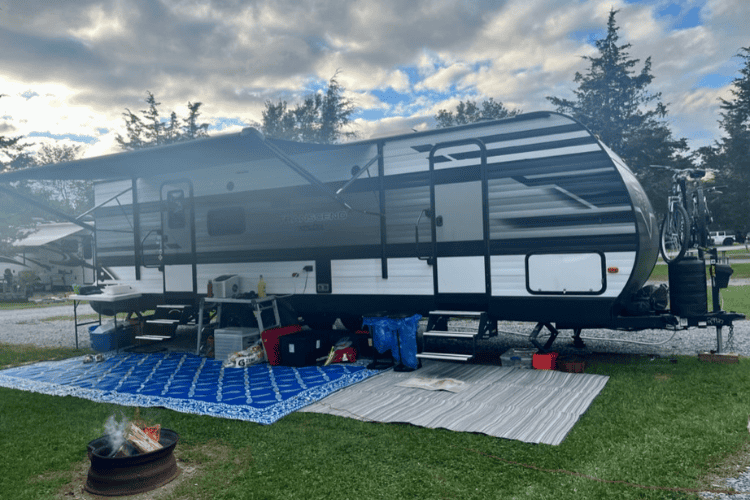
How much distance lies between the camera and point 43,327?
43.9 feet

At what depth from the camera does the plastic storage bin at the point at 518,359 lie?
7.10 metres

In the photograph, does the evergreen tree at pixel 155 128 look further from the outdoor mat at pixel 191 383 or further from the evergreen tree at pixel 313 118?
the outdoor mat at pixel 191 383

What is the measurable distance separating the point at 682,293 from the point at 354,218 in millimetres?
4311

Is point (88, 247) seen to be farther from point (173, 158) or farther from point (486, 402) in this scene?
point (486, 402)

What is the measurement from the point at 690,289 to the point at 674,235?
757mm

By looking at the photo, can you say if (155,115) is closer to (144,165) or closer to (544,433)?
(144,165)

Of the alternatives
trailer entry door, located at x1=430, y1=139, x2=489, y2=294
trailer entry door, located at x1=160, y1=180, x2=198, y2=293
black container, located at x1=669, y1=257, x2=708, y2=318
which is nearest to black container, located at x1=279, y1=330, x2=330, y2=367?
trailer entry door, located at x1=430, y1=139, x2=489, y2=294

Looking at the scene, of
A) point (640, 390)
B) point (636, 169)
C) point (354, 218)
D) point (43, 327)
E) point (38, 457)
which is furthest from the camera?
point (636, 169)

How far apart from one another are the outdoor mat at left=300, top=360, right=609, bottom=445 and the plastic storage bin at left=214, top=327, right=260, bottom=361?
2.40m

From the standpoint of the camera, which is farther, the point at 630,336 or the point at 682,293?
the point at 630,336

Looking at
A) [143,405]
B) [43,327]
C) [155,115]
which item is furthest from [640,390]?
[155,115]

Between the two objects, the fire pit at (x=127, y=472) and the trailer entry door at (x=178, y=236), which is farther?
the trailer entry door at (x=178, y=236)

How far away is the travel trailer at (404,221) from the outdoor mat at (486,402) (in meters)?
0.79

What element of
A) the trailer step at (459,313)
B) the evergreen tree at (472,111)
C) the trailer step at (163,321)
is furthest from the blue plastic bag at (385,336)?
the evergreen tree at (472,111)
